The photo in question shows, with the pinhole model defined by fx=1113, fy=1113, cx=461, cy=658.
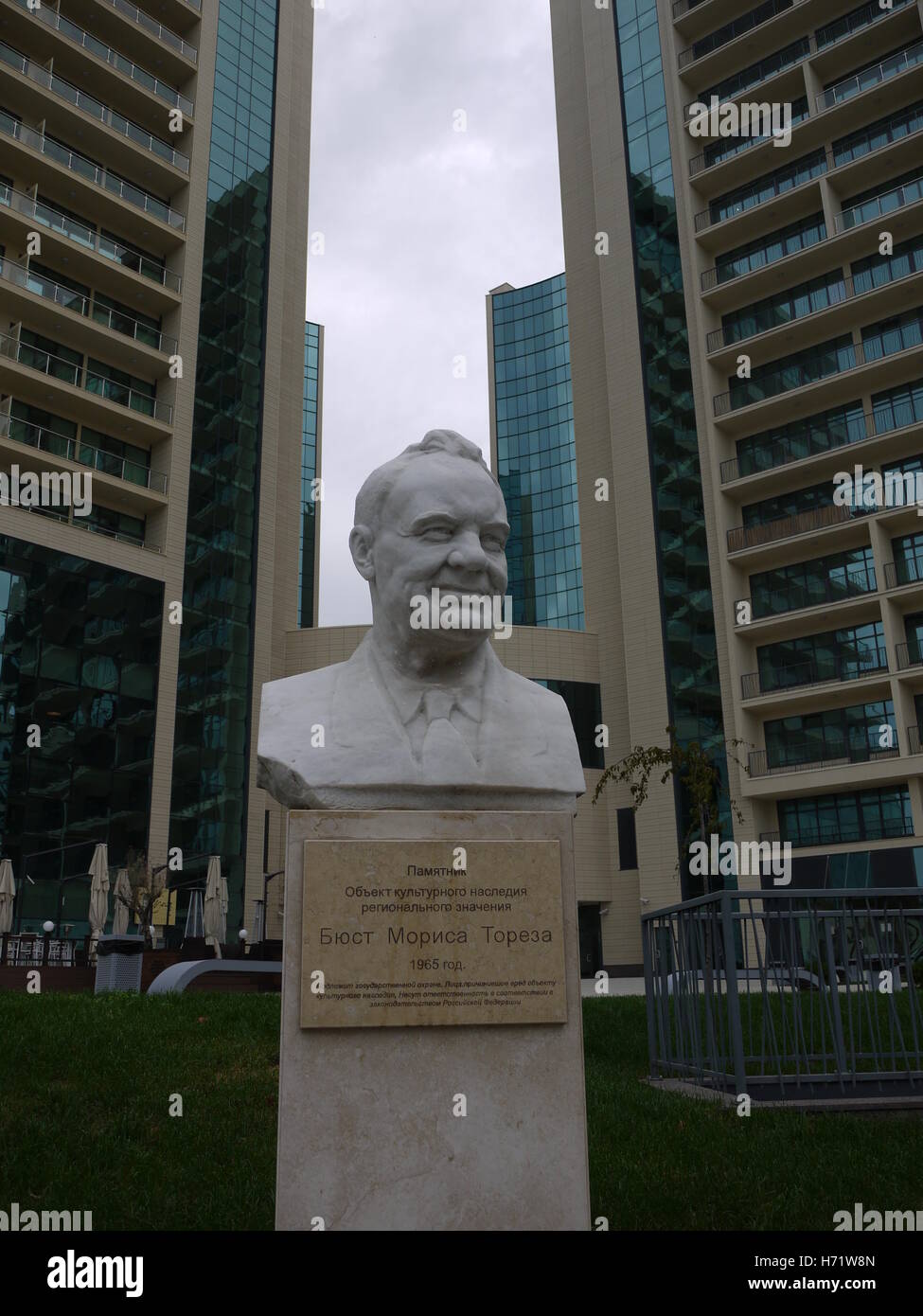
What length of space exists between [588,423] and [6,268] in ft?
70.5

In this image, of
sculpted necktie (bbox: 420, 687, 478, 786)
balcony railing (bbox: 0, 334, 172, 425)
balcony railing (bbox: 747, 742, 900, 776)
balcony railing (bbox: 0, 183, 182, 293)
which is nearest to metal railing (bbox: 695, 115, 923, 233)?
balcony railing (bbox: 747, 742, 900, 776)

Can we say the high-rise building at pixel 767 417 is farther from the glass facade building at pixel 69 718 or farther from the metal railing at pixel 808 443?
the glass facade building at pixel 69 718

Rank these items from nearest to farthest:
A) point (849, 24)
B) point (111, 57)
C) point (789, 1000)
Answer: point (789, 1000), point (111, 57), point (849, 24)

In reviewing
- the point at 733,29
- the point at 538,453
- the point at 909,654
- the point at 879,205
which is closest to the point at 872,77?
the point at 879,205

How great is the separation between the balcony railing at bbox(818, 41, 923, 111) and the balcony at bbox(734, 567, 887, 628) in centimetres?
1481

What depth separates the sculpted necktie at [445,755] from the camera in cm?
510

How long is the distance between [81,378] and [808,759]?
25200mm

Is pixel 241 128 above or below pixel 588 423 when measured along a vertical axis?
above

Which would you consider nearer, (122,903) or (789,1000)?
(789,1000)

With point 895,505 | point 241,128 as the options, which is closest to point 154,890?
point 895,505

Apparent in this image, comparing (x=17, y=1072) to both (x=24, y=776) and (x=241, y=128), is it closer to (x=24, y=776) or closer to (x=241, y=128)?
(x=24, y=776)

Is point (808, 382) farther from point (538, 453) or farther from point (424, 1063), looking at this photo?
point (424, 1063)

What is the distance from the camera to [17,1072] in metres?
7.88

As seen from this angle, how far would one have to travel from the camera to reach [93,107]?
34969 mm
